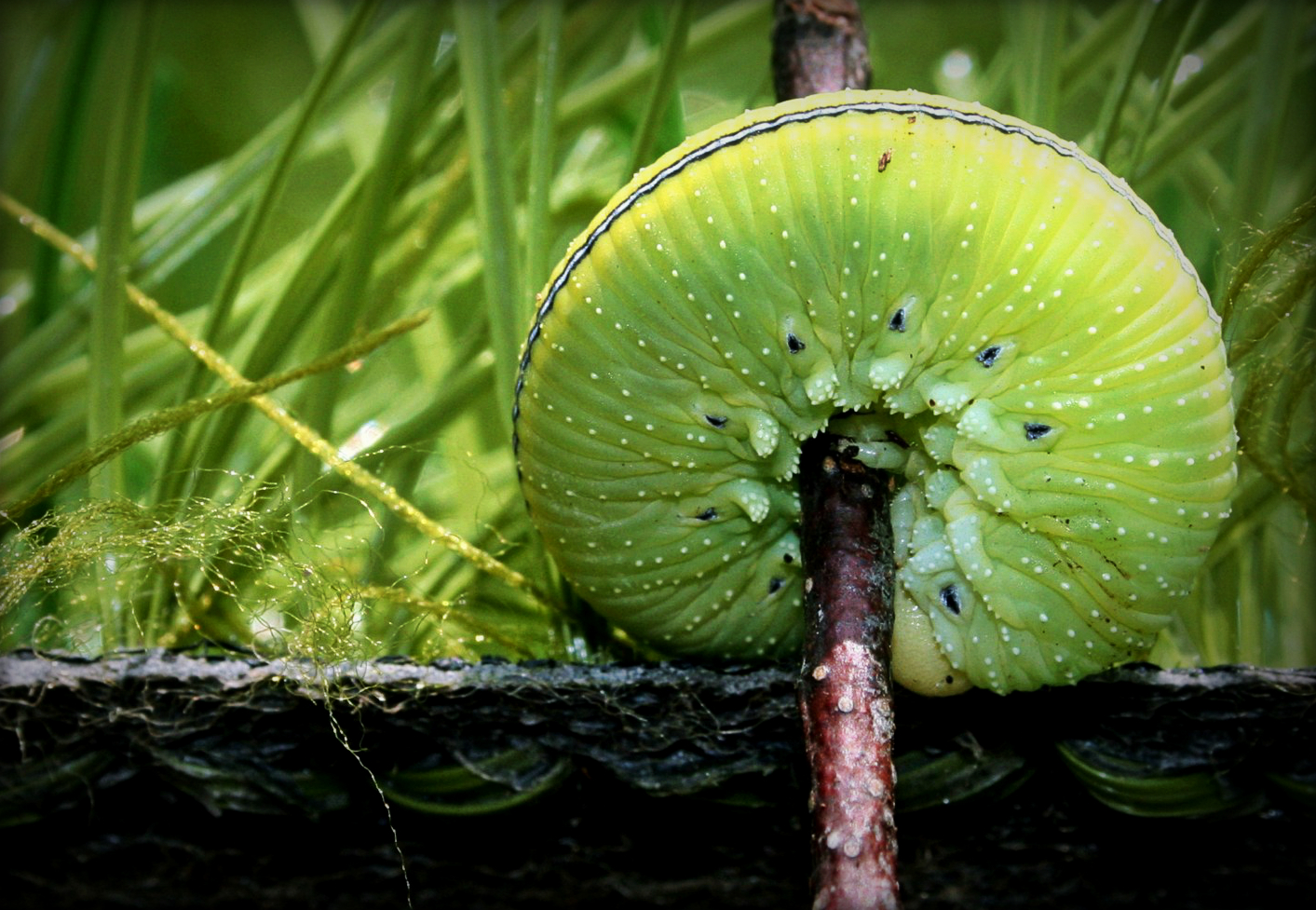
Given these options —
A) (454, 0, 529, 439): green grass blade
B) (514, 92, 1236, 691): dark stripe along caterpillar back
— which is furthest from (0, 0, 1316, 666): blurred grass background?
(514, 92, 1236, 691): dark stripe along caterpillar back

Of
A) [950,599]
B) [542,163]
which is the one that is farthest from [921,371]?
[542,163]

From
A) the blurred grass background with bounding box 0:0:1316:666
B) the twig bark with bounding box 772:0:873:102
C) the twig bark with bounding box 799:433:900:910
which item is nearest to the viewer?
the twig bark with bounding box 799:433:900:910

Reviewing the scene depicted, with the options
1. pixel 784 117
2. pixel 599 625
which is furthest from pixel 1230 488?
pixel 599 625

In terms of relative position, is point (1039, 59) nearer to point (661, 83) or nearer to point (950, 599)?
point (661, 83)

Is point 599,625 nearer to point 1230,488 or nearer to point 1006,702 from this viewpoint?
point 1006,702

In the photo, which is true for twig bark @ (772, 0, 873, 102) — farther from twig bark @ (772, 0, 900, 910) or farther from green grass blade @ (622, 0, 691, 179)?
twig bark @ (772, 0, 900, 910)

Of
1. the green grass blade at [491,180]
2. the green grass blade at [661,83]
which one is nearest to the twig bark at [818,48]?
the green grass blade at [661,83]

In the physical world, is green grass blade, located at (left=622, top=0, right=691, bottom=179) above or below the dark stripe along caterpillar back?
above
